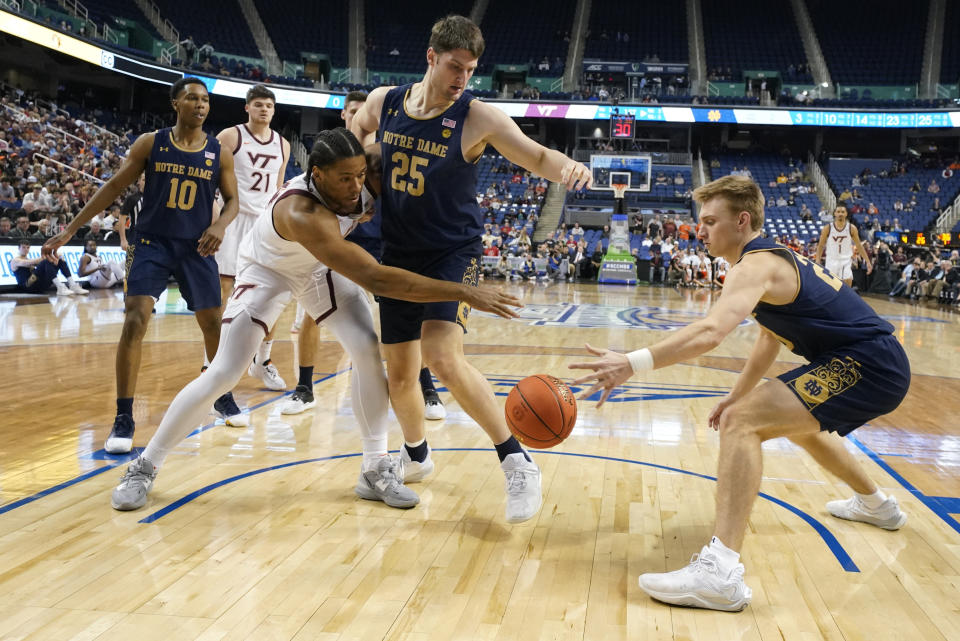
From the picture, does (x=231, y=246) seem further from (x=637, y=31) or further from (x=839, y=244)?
(x=637, y=31)

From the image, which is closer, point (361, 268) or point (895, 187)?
point (361, 268)

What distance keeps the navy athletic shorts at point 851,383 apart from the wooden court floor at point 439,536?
22.4 inches

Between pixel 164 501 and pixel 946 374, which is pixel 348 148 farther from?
pixel 946 374

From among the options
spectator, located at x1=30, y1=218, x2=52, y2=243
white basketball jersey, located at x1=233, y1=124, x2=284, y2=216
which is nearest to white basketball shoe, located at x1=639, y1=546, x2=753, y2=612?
white basketball jersey, located at x1=233, y1=124, x2=284, y2=216

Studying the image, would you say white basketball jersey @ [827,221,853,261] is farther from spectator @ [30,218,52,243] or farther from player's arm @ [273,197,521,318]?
spectator @ [30,218,52,243]

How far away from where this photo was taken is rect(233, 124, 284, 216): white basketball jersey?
5.93m

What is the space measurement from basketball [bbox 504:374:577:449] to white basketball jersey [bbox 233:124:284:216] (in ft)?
10.9

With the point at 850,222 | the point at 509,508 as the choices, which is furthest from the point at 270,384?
the point at 850,222

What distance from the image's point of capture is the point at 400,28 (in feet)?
125

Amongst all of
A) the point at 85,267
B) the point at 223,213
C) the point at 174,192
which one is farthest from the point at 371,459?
the point at 85,267

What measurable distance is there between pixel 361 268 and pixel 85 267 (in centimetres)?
1237

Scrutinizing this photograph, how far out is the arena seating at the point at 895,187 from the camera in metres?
28.6

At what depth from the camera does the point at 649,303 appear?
15633 millimetres

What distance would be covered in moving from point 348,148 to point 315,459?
1824mm
